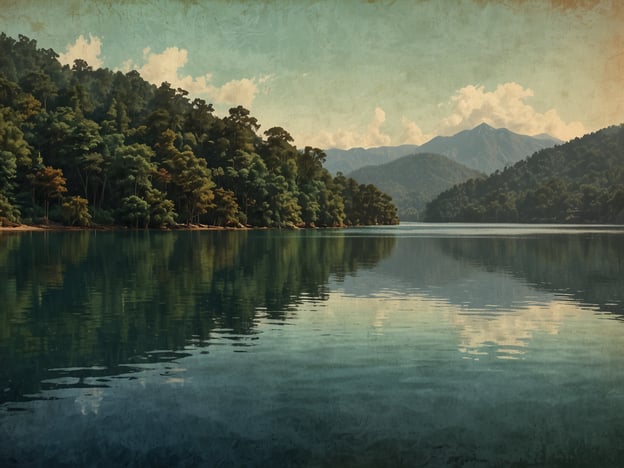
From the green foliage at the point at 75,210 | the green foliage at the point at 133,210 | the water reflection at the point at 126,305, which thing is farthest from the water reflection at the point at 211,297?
the green foliage at the point at 133,210

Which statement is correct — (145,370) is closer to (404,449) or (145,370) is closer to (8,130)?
(404,449)

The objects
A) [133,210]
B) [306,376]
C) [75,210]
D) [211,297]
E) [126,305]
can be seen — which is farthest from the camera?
[133,210]

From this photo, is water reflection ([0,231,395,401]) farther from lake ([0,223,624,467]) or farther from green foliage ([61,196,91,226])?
green foliage ([61,196,91,226])

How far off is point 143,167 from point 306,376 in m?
94.0

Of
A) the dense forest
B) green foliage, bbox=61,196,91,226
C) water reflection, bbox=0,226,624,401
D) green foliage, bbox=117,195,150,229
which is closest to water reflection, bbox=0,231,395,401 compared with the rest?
water reflection, bbox=0,226,624,401

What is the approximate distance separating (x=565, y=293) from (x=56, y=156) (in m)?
98.2

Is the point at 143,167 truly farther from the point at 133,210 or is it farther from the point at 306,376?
the point at 306,376

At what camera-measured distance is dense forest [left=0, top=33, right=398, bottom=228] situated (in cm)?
9931

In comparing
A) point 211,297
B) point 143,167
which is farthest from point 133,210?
point 211,297

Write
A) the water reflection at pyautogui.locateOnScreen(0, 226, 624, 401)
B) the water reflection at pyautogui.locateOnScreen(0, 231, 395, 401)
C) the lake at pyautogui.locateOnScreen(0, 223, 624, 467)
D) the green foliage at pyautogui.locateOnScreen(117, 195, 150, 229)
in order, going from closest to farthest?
the lake at pyautogui.locateOnScreen(0, 223, 624, 467)
the water reflection at pyautogui.locateOnScreen(0, 231, 395, 401)
the water reflection at pyautogui.locateOnScreen(0, 226, 624, 401)
the green foliage at pyautogui.locateOnScreen(117, 195, 150, 229)

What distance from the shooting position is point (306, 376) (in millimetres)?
12539

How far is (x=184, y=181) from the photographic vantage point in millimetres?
110000

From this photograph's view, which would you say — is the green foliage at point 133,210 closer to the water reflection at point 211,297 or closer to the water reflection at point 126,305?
the water reflection at point 211,297

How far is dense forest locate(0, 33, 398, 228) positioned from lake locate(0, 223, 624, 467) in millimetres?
77189
